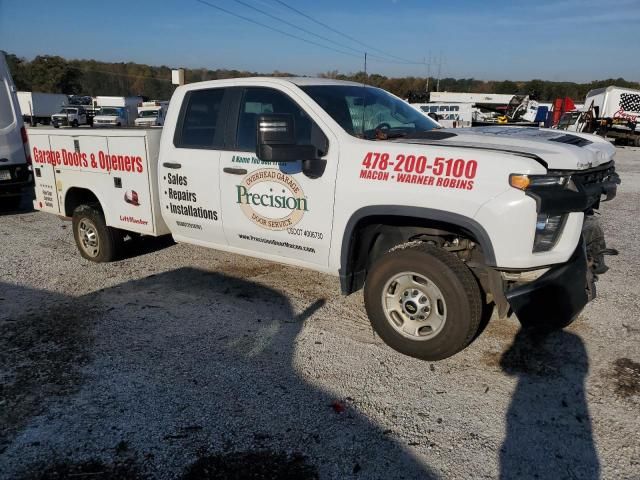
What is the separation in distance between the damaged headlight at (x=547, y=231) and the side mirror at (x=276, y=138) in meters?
1.69

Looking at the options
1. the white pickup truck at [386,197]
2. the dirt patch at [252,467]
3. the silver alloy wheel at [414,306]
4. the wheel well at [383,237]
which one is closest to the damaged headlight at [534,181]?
the white pickup truck at [386,197]

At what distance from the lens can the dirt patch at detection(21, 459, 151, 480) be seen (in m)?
2.57

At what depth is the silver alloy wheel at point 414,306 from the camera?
11.7ft

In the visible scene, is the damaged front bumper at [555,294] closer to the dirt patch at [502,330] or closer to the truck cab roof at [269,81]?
the dirt patch at [502,330]

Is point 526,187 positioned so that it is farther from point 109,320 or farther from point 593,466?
point 109,320

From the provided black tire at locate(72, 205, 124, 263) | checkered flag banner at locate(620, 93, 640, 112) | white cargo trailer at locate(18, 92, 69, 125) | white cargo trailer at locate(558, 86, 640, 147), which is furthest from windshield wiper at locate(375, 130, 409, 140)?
white cargo trailer at locate(18, 92, 69, 125)

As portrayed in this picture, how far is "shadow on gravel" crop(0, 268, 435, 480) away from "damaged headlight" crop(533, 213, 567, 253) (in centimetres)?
149

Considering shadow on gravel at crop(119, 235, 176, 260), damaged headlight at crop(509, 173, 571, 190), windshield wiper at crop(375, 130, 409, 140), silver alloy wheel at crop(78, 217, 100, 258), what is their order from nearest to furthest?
1. damaged headlight at crop(509, 173, 571, 190)
2. windshield wiper at crop(375, 130, 409, 140)
3. silver alloy wheel at crop(78, 217, 100, 258)
4. shadow on gravel at crop(119, 235, 176, 260)

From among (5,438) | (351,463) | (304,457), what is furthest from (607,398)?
(5,438)

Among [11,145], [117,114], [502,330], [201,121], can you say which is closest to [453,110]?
[117,114]

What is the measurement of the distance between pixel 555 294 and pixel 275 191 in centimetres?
221

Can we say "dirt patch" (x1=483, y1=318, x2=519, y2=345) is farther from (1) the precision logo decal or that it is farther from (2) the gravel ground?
(1) the precision logo decal

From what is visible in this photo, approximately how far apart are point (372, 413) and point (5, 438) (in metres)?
2.11

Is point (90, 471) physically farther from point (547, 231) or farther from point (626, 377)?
point (626, 377)
